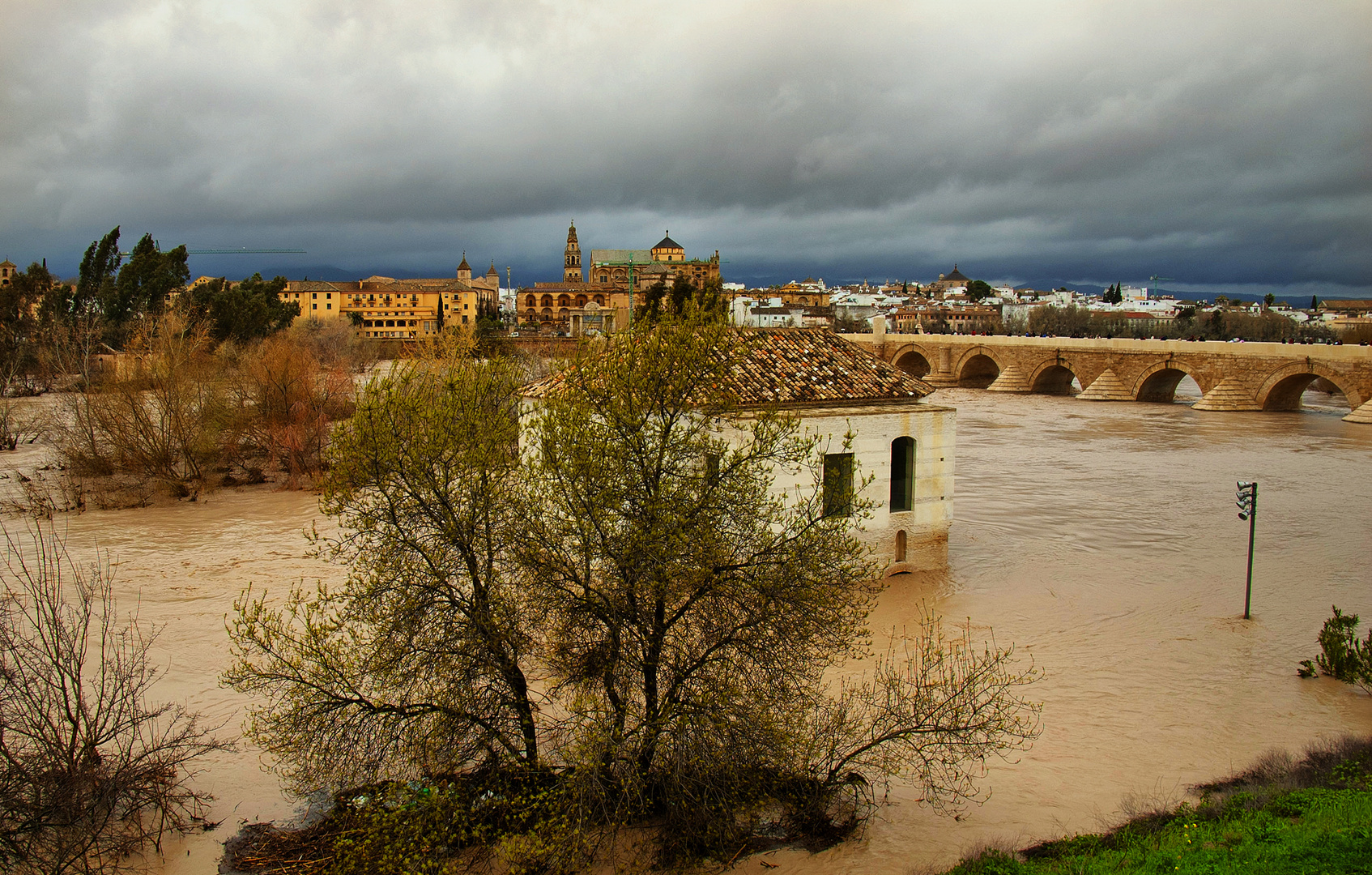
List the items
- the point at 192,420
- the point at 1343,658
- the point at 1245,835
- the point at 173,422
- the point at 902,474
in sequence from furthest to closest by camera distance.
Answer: the point at 192,420
the point at 173,422
the point at 902,474
the point at 1343,658
the point at 1245,835

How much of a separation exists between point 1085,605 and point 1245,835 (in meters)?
7.91

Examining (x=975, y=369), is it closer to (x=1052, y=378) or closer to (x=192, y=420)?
(x=1052, y=378)

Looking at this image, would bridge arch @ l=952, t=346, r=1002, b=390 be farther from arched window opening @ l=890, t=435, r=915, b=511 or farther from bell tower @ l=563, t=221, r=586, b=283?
bell tower @ l=563, t=221, r=586, b=283

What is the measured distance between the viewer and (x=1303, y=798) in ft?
28.0

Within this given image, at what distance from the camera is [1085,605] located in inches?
606

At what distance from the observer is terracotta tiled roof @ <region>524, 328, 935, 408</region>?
14.5 metres

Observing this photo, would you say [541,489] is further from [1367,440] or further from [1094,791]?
[1367,440]

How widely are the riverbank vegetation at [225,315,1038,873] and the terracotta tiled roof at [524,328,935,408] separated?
595 cm

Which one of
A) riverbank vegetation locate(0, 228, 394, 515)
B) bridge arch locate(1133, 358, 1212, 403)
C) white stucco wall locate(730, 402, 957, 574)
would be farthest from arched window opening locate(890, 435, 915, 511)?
bridge arch locate(1133, 358, 1212, 403)

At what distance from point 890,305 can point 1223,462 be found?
13261 centimetres

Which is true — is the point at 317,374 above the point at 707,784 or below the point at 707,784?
above

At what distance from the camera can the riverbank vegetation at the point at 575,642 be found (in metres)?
7.27

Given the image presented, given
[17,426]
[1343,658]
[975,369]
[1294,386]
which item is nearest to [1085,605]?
[1343,658]

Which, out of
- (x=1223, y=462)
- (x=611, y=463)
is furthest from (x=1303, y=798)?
(x=1223, y=462)
